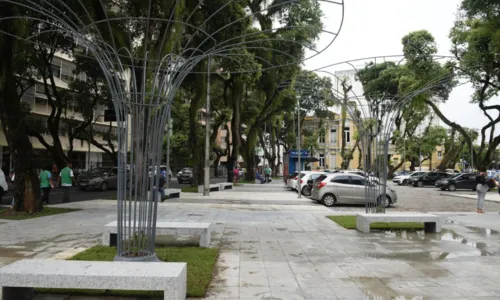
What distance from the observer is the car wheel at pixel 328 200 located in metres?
18.5

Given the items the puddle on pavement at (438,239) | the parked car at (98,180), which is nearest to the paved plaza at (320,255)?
the puddle on pavement at (438,239)

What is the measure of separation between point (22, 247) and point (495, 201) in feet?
71.3

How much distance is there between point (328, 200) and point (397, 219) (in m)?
7.83

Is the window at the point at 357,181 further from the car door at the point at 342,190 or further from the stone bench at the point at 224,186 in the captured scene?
the stone bench at the point at 224,186

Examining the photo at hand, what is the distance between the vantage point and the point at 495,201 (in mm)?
21859

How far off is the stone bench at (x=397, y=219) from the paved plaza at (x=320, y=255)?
0.28 m

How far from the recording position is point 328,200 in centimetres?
1852

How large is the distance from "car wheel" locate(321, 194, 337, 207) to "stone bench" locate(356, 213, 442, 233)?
750 cm

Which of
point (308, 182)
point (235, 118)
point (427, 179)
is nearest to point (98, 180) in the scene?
point (235, 118)

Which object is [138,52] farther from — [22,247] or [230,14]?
[22,247]

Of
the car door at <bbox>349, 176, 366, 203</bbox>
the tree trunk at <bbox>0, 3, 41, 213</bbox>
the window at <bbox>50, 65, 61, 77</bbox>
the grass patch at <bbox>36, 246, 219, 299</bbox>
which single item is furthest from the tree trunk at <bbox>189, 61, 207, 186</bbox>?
the window at <bbox>50, 65, 61, 77</bbox>

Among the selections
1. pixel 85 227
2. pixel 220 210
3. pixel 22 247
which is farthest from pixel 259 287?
pixel 220 210

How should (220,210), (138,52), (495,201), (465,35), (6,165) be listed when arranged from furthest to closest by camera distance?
(6,165)
(465,35)
(495,201)
(138,52)
(220,210)

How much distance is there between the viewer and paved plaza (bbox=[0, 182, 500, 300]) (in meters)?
5.57
